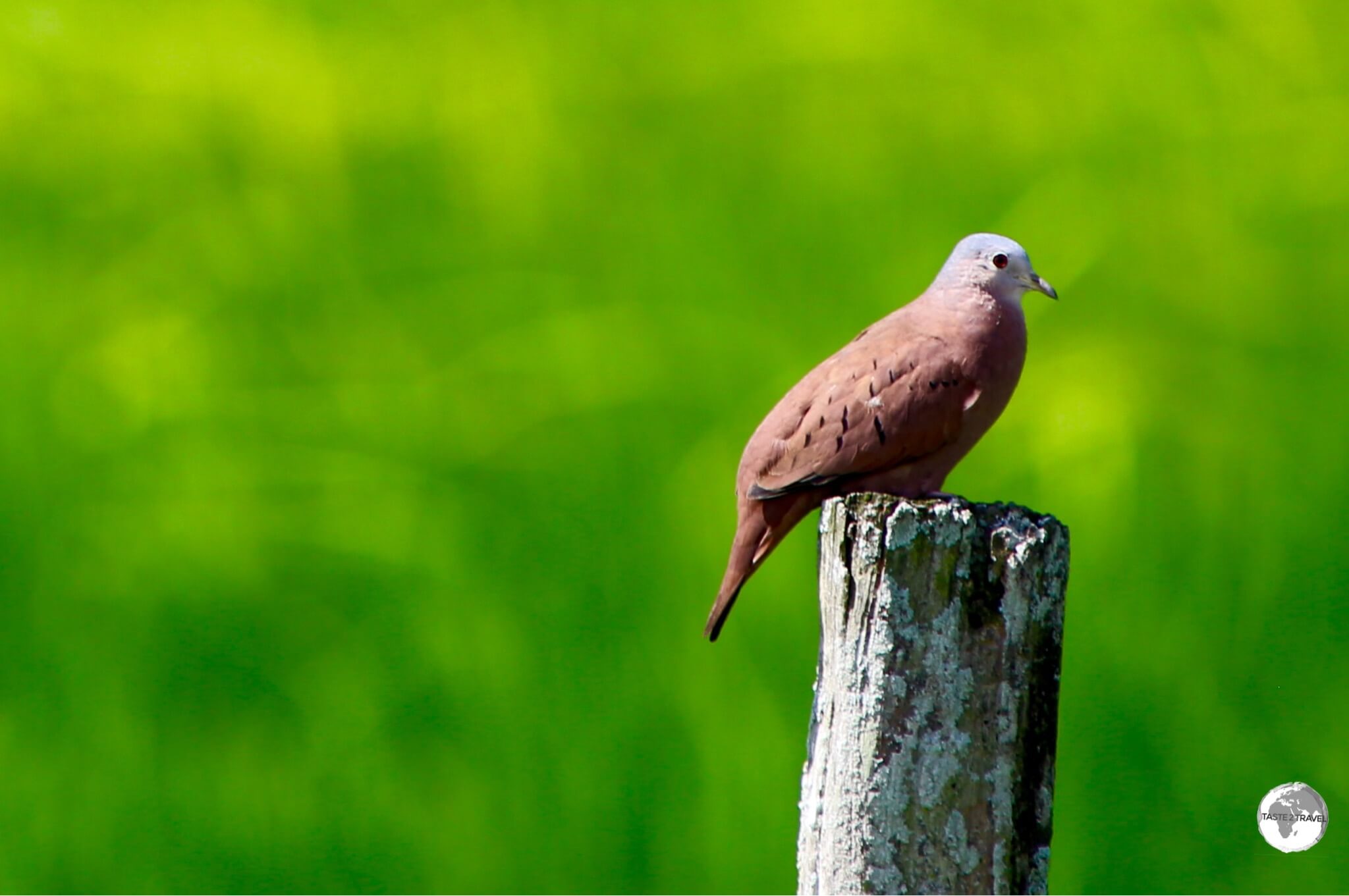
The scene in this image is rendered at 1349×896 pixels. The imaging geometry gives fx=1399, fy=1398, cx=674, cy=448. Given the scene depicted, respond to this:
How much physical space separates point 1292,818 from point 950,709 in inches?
91.3

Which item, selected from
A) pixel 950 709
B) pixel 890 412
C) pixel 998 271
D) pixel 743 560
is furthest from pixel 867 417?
pixel 950 709

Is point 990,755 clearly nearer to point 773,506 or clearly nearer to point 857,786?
point 857,786

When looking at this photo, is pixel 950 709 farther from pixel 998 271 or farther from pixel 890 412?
pixel 998 271

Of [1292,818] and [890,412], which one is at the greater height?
[890,412]

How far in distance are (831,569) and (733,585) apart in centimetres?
78

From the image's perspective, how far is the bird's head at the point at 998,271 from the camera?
3119 millimetres

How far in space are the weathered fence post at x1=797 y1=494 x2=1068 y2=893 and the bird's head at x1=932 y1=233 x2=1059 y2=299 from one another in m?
1.12

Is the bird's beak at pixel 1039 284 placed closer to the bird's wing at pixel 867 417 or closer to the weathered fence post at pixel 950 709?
the bird's wing at pixel 867 417

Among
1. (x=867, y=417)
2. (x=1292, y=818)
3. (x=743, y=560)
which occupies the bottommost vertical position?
(x=1292, y=818)

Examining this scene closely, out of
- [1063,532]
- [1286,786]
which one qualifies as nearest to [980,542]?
[1063,532]

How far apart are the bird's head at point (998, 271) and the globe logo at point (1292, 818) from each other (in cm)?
173

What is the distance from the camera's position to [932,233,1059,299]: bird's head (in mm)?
3119

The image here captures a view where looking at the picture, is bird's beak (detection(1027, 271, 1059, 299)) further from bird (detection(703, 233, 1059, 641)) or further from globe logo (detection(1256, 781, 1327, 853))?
globe logo (detection(1256, 781, 1327, 853))

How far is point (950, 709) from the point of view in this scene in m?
2.07
